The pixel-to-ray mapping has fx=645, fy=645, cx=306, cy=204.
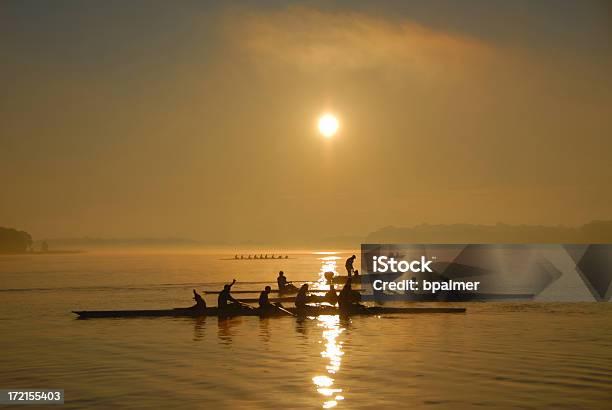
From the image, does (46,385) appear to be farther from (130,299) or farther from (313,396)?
(130,299)

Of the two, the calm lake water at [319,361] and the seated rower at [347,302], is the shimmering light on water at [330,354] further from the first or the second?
the seated rower at [347,302]

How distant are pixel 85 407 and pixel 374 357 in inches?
449

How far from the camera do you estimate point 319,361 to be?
24.1m

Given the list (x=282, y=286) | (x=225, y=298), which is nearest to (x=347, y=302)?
(x=225, y=298)

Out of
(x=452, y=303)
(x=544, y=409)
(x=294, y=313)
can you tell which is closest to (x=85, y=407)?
(x=544, y=409)

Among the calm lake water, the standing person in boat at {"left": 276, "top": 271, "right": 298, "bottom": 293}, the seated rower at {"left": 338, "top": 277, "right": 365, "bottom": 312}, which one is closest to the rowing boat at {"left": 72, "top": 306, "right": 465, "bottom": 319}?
the seated rower at {"left": 338, "top": 277, "right": 365, "bottom": 312}

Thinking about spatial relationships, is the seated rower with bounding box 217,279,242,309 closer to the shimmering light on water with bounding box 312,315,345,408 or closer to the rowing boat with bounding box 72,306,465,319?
the rowing boat with bounding box 72,306,465,319

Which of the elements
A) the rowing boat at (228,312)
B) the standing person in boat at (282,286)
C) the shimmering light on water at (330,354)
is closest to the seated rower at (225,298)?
the rowing boat at (228,312)

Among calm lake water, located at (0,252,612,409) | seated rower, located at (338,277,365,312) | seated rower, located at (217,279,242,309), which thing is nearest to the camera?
calm lake water, located at (0,252,612,409)

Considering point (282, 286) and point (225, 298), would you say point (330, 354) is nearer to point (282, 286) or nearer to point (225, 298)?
point (225, 298)

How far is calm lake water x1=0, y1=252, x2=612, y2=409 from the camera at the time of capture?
18.2m

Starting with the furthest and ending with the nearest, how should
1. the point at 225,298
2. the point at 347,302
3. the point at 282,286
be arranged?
the point at 282,286, the point at 347,302, the point at 225,298

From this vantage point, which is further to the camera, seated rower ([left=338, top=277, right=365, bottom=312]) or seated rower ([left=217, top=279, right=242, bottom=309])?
seated rower ([left=338, top=277, right=365, bottom=312])

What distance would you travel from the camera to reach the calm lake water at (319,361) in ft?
59.9
